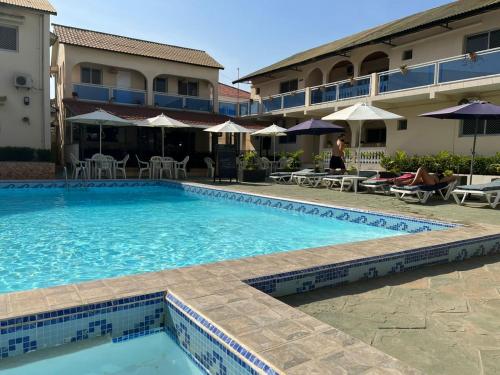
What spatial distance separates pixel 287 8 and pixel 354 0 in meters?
3.79

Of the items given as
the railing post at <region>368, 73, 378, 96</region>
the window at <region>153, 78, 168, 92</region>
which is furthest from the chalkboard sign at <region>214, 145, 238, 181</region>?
the window at <region>153, 78, 168, 92</region>

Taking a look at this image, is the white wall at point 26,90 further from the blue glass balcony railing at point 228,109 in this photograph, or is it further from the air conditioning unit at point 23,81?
the blue glass balcony railing at point 228,109

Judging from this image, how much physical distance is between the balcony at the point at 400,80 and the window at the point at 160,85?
6.38 metres

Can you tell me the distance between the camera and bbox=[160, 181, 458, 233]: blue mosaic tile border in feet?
23.6

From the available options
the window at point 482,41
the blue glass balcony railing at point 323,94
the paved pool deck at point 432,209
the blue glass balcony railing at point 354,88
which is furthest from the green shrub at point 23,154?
the window at point 482,41

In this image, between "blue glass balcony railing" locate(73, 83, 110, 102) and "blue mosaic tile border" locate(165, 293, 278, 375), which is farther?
"blue glass balcony railing" locate(73, 83, 110, 102)

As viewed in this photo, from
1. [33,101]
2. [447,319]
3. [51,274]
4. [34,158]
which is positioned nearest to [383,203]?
[447,319]

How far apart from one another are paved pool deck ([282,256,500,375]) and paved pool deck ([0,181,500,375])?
0.32 m

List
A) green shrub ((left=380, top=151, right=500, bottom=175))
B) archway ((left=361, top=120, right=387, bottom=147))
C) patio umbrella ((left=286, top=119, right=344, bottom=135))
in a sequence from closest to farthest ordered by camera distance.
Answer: green shrub ((left=380, top=151, right=500, bottom=175)) < patio umbrella ((left=286, top=119, right=344, bottom=135)) < archway ((left=361, top=120, right=387, bottom=147))

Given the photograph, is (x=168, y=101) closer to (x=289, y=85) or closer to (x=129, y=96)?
(x=129, y=96)

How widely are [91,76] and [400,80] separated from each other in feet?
50.5

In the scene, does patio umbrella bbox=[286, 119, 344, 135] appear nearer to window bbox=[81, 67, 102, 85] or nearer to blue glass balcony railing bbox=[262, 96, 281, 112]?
blue glass balcony railing bbox=[262, 96, 281, 112]

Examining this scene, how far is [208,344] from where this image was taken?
2.67 metres

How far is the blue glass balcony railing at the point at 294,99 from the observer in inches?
844
